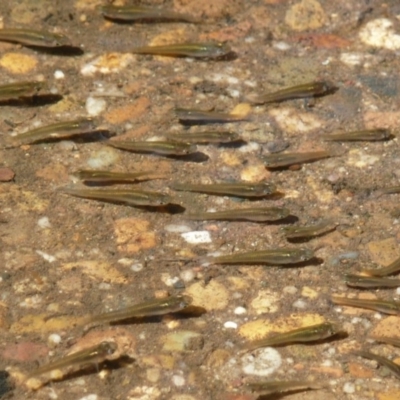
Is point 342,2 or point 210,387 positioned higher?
point 342,2

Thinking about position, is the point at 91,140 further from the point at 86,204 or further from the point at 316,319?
the point at 316,319

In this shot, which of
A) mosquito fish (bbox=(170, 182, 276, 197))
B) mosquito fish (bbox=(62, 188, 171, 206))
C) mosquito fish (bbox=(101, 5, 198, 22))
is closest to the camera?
mosquito fish (bbox=(62, 188, 171, 206))

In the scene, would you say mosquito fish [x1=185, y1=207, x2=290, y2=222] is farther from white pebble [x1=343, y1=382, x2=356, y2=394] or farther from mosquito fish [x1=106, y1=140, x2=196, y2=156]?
white pebble [x1=343, y1=382, x2=356, y2=394]

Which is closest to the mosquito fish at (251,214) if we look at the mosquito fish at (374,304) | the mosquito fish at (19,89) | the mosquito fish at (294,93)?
the mosquito fish at (374,304)

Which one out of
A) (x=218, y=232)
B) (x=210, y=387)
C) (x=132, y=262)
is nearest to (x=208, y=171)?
(x=218, y=232)

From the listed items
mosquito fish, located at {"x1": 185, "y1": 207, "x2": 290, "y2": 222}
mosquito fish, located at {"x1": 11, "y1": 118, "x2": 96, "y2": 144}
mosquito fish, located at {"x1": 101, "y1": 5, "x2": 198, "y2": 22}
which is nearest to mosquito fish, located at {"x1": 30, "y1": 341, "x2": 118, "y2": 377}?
mosquito fish, located at {"x1": 185, "y1": 207, "x2": 290, "y2": 222}

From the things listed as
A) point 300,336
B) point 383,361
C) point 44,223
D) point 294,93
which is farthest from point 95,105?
point 383,361

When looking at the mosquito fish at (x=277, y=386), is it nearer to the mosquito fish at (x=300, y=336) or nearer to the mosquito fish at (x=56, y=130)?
the mosquito fish at (x=300, y=336)
